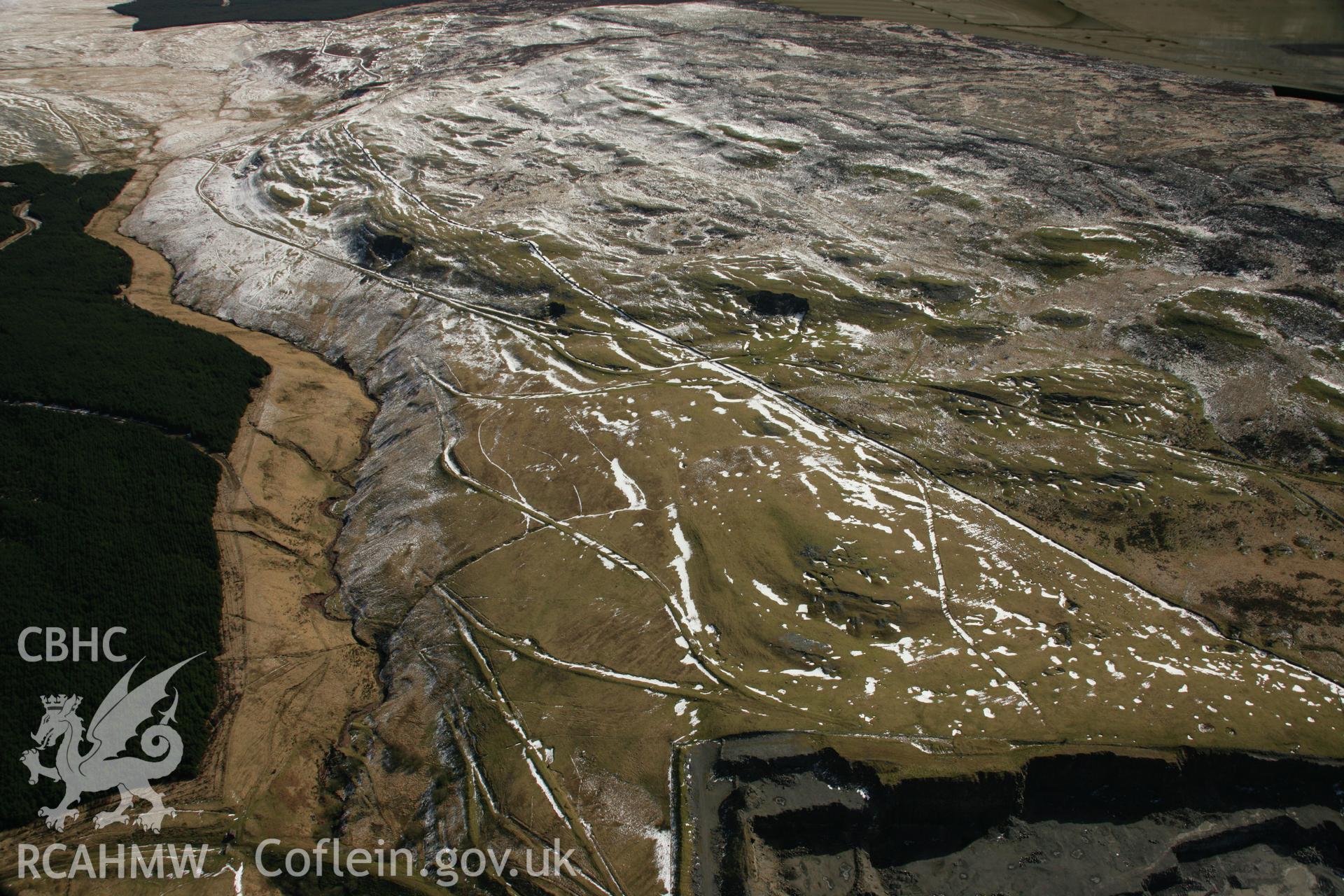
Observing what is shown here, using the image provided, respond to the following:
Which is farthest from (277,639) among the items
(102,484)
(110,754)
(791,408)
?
(791,408)

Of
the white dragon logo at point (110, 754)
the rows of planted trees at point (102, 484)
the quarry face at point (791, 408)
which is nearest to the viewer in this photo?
the white dragon logo at point (110, 754)

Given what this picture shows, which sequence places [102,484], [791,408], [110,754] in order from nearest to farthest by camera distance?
[110,754] < [102,484] < [791,408]

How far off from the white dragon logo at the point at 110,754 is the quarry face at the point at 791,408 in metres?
2.72

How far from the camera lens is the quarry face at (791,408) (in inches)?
464

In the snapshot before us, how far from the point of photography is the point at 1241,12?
37.2m

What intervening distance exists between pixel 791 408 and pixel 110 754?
14.0m

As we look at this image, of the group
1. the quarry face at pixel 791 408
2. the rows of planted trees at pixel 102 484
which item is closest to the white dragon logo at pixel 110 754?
the rows of planted trees at pixel 102 484

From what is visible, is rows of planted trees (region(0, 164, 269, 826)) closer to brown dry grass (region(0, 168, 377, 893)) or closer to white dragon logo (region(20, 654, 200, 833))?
white dragon logo (region(20, 654, 200, 833))

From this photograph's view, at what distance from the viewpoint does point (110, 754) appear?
1201cm

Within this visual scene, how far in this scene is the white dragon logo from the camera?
1141cm

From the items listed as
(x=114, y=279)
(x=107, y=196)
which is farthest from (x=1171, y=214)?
(x=107, y=196)

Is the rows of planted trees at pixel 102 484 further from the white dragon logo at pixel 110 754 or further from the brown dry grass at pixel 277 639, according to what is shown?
the brown dry grass at pixel 277 639

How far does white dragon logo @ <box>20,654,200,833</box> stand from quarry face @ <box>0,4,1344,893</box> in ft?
8.93

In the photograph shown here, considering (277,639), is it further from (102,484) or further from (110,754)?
(102,484)
